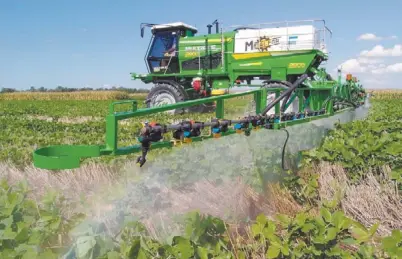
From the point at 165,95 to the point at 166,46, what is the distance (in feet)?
4.84

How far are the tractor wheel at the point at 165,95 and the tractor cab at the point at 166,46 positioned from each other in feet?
1.95

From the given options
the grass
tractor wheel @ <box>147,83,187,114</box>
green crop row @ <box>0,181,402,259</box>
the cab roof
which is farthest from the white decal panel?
green crop row @ <box>0,181,402,259</box>

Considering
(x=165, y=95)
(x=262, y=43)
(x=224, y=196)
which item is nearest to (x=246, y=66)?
(x=262, y=43)

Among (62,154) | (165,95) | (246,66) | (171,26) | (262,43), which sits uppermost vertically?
(171,26)

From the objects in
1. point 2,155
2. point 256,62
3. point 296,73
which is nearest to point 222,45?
point 256,62

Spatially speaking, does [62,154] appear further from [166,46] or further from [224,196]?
[166,46]

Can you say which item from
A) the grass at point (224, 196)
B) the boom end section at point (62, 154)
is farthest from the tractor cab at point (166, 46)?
the boom end section at point (62, 154)

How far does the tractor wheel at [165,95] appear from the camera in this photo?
11.5m

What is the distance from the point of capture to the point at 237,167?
273 cm

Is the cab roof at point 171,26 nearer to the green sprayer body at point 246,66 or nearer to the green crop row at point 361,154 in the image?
the green sprayer body at point 246,66

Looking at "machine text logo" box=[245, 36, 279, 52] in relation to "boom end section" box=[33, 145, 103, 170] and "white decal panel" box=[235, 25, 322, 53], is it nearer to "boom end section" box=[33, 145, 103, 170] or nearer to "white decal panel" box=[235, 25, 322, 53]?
"white decal panel" box=[235, 25, 322, 53]

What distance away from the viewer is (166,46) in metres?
11.9

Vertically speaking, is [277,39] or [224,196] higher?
[277,39]

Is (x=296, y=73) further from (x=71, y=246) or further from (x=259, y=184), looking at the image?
(x=71, y=246)
